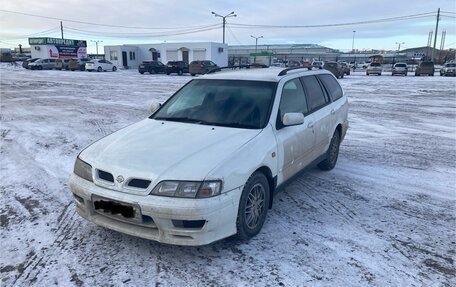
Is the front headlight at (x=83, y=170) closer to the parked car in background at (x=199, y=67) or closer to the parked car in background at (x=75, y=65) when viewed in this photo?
the parked car in background at (x=199, y=67)

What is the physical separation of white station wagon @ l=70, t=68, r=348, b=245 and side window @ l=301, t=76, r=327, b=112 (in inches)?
1.7

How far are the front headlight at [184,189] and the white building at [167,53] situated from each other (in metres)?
43.9

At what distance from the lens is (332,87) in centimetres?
584

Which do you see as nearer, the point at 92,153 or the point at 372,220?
the point at 92,153

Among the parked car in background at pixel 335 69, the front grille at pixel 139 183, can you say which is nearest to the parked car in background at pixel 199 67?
the parked car in background at pixel 335 69

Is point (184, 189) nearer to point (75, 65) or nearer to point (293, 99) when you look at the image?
point (293, 99)

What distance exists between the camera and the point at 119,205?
3082mm

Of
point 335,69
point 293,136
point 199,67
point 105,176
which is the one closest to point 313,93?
point 293,136

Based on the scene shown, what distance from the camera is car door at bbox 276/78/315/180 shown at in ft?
13.0

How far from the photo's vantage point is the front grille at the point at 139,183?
3.02m

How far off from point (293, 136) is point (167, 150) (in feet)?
5.18

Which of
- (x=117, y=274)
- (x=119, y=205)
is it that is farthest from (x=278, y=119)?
(x=117, y=274)

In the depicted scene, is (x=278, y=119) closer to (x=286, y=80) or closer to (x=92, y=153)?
(x=286, y=80)

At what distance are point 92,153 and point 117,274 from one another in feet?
4.08
